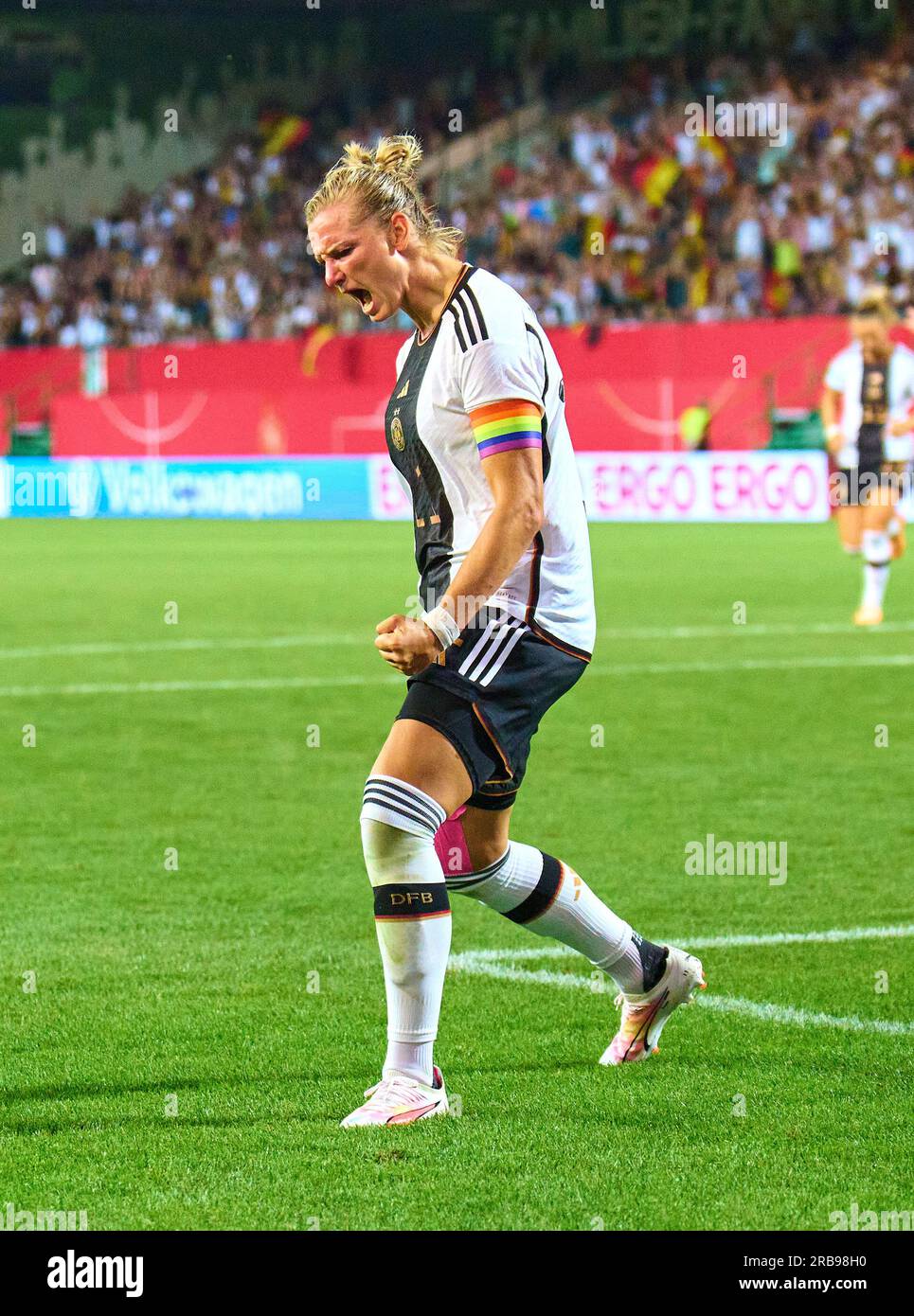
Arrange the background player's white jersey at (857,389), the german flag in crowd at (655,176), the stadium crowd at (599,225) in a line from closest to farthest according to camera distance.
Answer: the background player's white jersey at (857,389), the stadium crowd at (599,225), the german flag in crowd at (655,176)

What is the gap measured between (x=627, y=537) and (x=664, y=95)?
1190 centimetres

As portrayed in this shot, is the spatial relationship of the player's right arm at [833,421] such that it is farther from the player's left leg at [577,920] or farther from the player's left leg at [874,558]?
the player's left leg at [577,920]

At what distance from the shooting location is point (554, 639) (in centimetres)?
447

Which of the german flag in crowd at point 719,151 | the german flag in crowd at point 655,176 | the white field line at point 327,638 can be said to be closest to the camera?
the white field line at point 327,638

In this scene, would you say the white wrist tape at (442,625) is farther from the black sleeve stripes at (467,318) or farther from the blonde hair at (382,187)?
the blonde hair at (382,187)

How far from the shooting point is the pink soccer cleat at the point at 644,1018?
15.4 ft

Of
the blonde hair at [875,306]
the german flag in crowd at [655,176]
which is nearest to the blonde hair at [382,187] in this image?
the blonde hair at [875,306]

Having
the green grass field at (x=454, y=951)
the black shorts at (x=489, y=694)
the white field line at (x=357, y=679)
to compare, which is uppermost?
the black shorts at (x=489, y=694)

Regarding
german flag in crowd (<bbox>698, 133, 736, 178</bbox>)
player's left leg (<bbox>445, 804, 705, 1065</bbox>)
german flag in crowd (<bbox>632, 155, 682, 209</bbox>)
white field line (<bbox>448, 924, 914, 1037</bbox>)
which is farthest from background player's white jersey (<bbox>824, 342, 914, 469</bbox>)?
german flag in crowd (<bbox>632, 155, 682, 209</bbox>)

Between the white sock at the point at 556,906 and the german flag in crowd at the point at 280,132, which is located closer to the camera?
the white sock at the point at 556,906

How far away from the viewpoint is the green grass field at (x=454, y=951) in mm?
3826

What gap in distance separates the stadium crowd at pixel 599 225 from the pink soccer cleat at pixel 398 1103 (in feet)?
69.4

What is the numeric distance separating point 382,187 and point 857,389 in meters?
12.6

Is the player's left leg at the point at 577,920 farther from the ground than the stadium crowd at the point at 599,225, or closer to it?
closer to it
